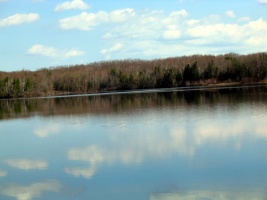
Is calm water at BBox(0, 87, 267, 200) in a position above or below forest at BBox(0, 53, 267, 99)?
below

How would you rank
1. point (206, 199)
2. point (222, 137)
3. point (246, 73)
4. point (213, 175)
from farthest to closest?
point (246, 73) < point (222, 137) < point (213, 175) < point (206, 199)

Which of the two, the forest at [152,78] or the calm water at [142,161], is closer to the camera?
the calm water at [142,161]

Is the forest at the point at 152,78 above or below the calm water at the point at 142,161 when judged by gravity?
above

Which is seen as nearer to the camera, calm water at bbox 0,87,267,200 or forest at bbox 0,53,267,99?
calm water at bbox 0,87,267,200

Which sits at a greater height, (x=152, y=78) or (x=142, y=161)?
(x=152, y=78)

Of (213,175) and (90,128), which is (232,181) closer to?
(213,175)

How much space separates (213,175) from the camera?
34.3 ft

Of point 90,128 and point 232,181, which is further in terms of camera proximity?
point 90,128

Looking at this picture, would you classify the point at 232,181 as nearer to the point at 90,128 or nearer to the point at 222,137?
the point at 222,137

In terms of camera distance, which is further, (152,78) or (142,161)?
→ (152,78)

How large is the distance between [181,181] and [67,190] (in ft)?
9.10

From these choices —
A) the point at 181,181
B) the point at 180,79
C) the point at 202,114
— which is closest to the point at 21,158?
the point at 181,181

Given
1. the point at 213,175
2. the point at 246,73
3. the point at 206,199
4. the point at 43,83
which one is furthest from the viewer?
the point at 43,83

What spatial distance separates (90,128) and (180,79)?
59.7 m
